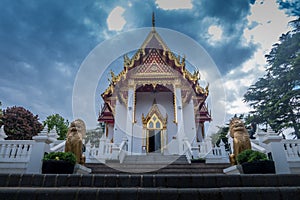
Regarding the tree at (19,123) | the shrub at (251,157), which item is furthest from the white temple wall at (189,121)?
the tree at (19,123)

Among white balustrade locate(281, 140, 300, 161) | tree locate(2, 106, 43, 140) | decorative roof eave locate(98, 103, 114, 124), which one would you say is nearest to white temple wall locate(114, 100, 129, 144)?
decorative roof eave locate(98, 103, 114, 124)

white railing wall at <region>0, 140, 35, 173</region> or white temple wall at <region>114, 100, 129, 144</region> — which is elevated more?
white temple wall at <region>114, 100, 129, 144</region>

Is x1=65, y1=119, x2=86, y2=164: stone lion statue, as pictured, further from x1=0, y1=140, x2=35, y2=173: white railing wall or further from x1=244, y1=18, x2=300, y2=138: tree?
x1=244, y1=18, x2=300, y2=138: tree

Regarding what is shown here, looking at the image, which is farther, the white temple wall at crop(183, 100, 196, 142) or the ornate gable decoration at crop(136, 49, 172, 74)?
the ornate gable decoration at crop(136, 49, 172, 74)

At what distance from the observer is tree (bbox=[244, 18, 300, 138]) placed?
11.7 m

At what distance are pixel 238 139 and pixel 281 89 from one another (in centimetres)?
1139

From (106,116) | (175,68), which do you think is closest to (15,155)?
(175,68)

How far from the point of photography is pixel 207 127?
1342cm

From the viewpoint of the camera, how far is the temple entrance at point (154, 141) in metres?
9.73

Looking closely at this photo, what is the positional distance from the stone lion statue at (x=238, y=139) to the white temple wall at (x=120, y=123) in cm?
610

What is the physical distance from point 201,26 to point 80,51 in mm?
7308

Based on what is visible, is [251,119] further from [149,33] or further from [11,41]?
[11,41]
